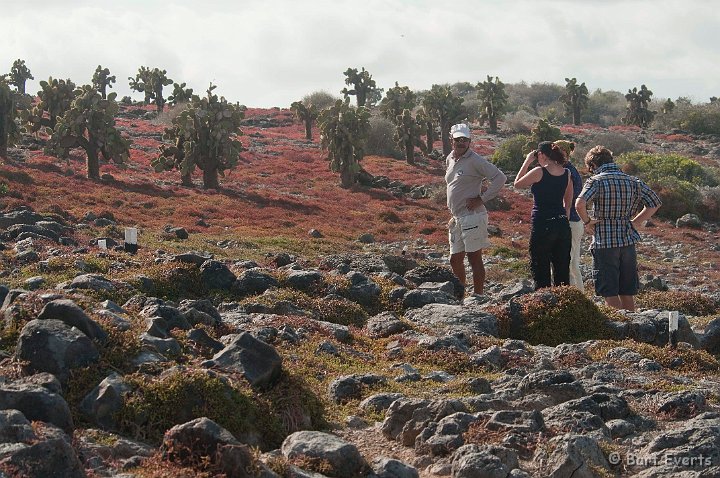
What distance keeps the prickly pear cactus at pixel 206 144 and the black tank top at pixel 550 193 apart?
112 ft

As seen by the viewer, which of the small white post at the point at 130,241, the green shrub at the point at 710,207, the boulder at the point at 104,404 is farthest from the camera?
the green shrub at the point at 710,207

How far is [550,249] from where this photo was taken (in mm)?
13672

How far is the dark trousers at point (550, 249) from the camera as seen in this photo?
13.5 metres

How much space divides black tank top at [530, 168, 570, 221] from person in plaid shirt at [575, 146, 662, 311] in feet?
2.05

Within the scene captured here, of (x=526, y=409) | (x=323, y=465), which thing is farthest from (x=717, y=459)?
(x=323, y=465)

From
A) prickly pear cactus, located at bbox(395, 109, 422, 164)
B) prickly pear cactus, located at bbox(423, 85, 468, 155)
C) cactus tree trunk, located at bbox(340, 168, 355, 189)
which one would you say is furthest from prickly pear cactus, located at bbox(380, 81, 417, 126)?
cactus tree trunk, located at bbox(340, 168, 355, 189)

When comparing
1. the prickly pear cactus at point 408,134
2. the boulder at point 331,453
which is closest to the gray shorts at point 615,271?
the boulder at point 331,453

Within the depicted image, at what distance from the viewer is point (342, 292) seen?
13852 mm

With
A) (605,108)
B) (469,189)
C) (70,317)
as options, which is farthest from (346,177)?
(605,108)

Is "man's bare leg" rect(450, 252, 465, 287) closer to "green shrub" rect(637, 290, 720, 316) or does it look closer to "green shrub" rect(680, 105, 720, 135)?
"green shrub" rect(637, 290, 720, 316)

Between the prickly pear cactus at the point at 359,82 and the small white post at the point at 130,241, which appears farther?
the prickly pear cactus at the point at 359,82

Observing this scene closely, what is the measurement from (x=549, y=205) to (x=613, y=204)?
1127 mm

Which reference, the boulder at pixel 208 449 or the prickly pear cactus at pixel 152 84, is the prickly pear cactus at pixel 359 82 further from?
the boulder at pixel 208 449

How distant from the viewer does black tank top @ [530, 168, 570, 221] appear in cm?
1345
